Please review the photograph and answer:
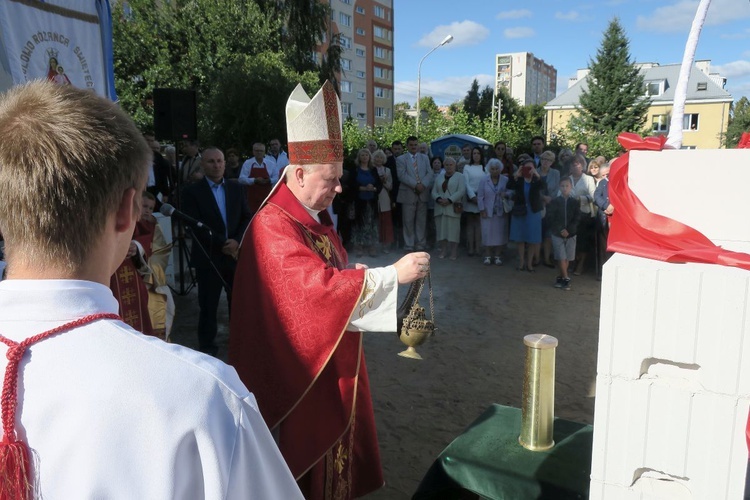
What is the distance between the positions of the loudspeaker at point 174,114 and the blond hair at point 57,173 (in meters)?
7.26

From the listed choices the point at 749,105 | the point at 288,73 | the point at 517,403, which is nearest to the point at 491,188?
the point at 517,403

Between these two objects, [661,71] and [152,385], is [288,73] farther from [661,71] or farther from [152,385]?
[661,71]

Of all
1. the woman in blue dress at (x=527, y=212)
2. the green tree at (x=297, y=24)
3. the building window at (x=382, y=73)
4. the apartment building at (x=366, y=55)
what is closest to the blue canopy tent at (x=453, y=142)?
the woman in blue dress at (x=527, y=212)

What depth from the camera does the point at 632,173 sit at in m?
1.64

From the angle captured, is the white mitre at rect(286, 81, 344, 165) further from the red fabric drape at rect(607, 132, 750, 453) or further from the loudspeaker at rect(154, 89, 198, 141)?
the loudspeaker at rect(154, 89, 198, 141)

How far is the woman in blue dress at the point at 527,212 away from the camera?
883 cm

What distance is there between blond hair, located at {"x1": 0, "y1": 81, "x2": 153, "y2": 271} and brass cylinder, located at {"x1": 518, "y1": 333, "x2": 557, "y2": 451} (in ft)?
6.22

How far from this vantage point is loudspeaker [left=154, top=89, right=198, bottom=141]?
7.65 meters

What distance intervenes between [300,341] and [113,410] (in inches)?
61.4

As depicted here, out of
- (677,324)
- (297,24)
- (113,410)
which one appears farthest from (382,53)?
(113,410)

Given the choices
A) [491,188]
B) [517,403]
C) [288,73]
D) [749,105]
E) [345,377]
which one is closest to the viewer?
[345,377]

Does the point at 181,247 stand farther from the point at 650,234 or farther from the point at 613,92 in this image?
the point at 613,92

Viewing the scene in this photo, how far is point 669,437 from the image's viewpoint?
60.0 inches

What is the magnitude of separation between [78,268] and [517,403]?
413 cm
